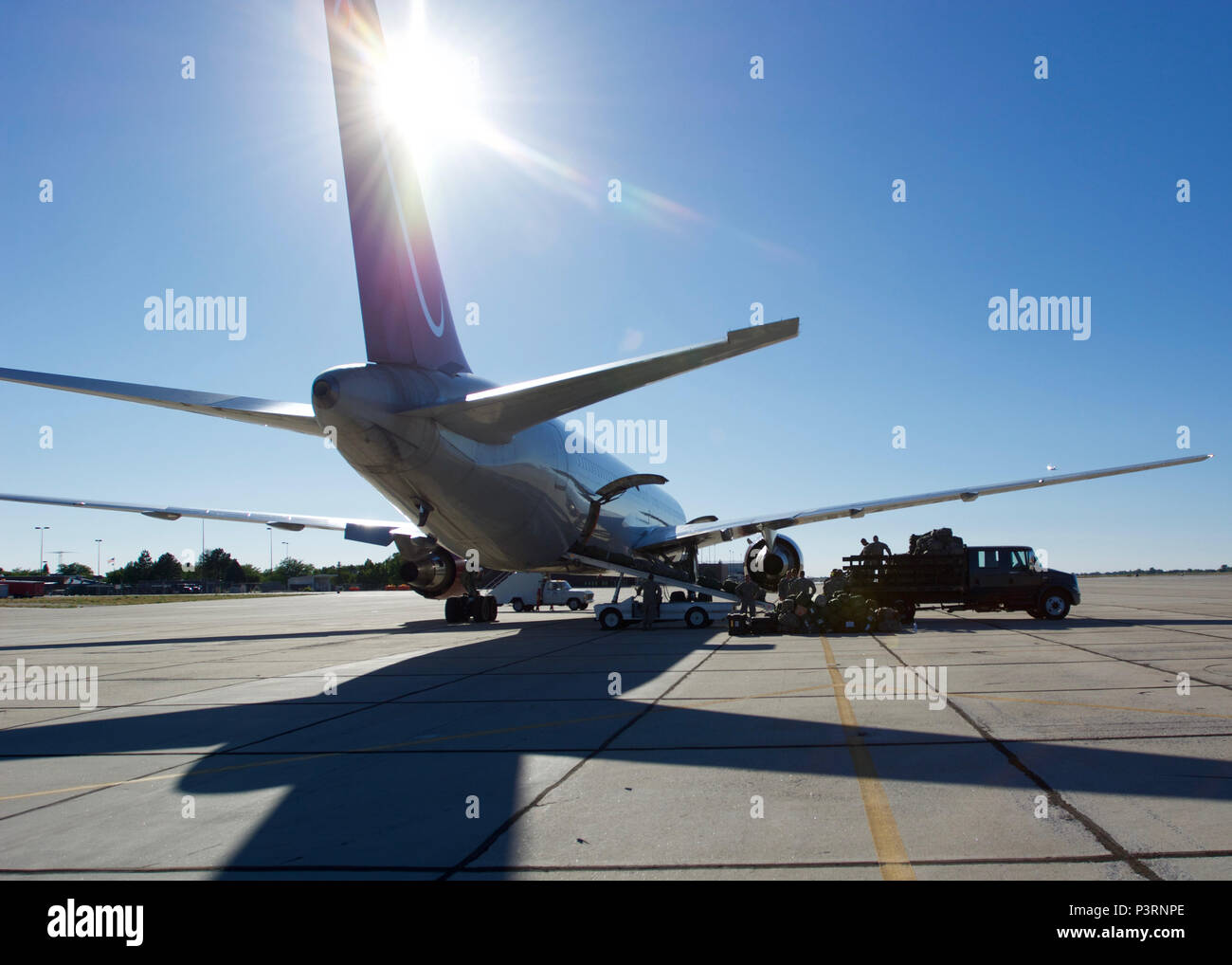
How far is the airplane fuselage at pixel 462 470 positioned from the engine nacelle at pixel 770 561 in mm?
4222

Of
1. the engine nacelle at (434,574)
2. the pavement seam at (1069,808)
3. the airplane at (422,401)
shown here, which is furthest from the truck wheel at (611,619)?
the pavement seam at (1069,808)

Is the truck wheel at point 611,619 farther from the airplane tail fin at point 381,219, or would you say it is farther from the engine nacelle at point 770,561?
the airplane tail fin at point 381,219

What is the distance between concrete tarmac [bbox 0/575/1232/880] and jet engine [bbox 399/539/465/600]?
940 cm

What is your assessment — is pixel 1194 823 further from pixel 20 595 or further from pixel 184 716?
pixel 20 595

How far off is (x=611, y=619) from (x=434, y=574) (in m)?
5.67

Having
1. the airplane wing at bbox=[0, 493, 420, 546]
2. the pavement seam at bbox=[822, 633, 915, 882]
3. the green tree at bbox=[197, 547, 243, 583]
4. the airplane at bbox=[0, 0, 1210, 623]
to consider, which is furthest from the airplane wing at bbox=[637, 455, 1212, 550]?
the green tree at bbox=[197, 547, 243, 583]

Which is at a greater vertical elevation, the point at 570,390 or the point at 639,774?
the point at 570,390

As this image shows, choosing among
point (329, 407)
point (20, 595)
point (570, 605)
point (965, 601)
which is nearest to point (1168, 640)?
point (965, 601)

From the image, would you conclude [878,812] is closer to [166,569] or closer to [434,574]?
[434,574]

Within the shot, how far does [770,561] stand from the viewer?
78.8ft

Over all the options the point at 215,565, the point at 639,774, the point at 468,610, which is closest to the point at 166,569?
the point at 215,565

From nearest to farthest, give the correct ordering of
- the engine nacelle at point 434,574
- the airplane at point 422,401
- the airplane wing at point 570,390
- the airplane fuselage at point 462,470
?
1. the airplane wing at point 570,390
2. the airplane at point 422,401
3. the airplane fuselage at point 462,470
4. the engine nacelle at point 434,574

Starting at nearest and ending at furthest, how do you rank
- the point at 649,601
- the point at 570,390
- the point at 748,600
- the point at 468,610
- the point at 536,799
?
the point at 536,799 < the point at 570,390 < the point at 748,600 < the point at 649,601 < the point at 468,610

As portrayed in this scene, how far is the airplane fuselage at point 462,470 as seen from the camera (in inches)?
515
